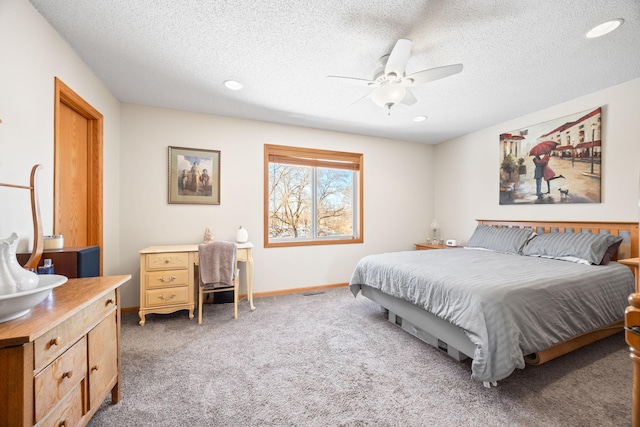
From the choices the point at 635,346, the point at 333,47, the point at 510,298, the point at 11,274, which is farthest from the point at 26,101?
the point at 510,298

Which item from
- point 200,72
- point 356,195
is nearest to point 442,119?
point 356,195

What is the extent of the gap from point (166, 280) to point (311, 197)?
7.57 feet

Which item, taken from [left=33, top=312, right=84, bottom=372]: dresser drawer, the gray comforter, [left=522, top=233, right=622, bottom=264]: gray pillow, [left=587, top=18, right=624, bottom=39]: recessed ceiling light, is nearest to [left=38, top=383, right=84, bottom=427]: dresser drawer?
[left=33, top=312, right=84, bottom=372]: dresser drawer

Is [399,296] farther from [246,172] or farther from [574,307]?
[246,172]

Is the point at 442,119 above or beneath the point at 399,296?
above

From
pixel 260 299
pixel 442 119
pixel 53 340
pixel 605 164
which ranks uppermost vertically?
pixel 442 119

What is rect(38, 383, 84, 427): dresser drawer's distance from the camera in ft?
3.38

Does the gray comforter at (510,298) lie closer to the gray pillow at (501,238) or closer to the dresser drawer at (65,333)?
the gray pillow at (501,238)

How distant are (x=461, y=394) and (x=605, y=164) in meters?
3.02

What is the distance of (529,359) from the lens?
1936mm

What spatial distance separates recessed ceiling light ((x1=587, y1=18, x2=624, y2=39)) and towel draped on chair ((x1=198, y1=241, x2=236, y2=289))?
3.53m

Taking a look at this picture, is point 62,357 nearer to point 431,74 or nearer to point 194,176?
point 194,176

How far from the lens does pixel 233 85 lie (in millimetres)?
2697

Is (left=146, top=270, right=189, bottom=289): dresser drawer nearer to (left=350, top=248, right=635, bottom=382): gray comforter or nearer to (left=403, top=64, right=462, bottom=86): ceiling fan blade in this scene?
(left=350, top=248, right=635, bottom=382): gray comforter
